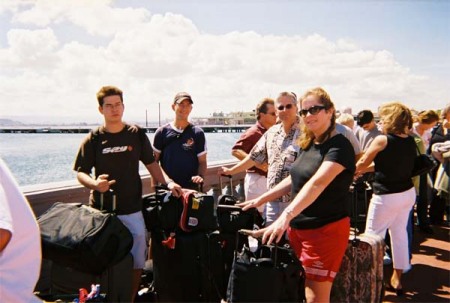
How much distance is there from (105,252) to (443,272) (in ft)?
13.2

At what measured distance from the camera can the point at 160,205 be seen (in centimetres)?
352

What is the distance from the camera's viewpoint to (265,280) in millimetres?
2324

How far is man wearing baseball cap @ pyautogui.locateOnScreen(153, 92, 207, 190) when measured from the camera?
4.31 metres

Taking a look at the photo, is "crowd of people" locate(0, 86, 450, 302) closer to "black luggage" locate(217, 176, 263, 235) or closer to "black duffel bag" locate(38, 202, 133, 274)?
"black luggage" locate(217, 176, 263, 235)

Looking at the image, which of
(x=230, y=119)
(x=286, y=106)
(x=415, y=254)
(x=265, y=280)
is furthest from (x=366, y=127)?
(x=230, y=119)

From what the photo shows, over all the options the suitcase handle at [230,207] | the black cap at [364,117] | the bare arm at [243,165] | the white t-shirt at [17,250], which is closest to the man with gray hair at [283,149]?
the bare arm at [243,165]

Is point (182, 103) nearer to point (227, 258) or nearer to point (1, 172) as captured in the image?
point (227, 258)

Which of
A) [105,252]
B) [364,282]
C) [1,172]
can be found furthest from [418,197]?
[1,172]

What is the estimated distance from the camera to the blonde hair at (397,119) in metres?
3.96

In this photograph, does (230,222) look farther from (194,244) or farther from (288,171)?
(288,171)

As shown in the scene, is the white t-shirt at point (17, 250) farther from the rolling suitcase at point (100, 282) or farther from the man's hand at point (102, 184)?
the man's hand at point (102, 184)

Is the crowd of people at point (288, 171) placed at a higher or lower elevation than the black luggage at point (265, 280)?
higher

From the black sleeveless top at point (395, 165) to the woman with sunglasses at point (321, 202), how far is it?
62.3 inches

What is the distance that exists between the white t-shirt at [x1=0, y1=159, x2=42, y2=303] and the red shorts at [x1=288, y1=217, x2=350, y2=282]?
1.67m
